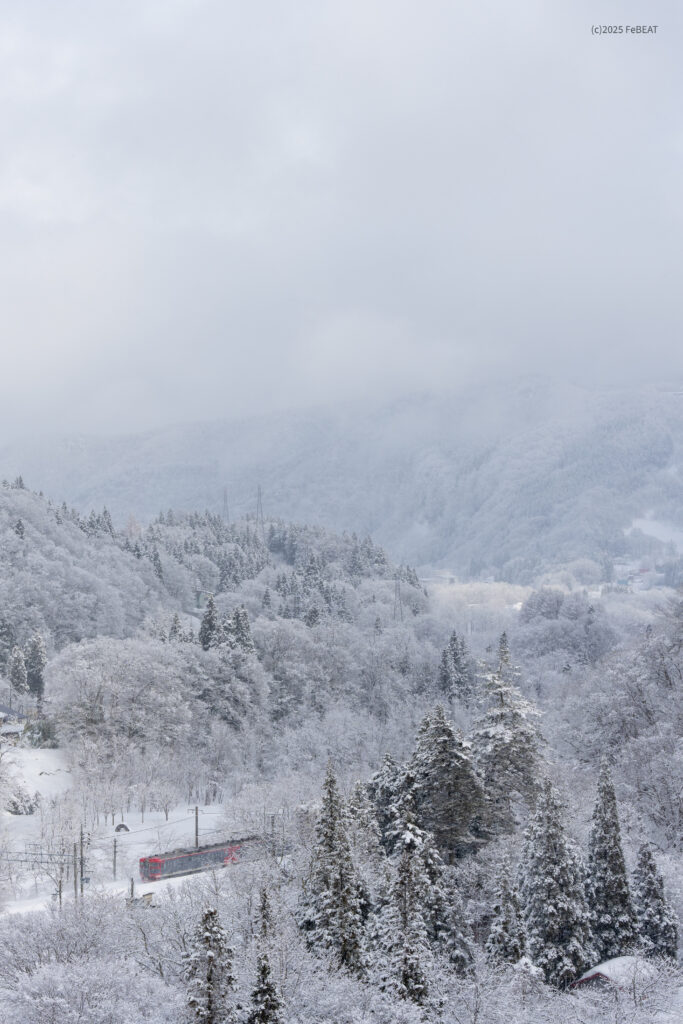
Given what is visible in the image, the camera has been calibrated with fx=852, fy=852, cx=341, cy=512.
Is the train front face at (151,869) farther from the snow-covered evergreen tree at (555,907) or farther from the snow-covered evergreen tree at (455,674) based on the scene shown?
the snow-covered evergreen tree at (455,674)

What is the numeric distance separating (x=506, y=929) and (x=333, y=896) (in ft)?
25.4

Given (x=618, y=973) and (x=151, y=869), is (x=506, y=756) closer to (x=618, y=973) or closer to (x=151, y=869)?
(x=618, y=973)

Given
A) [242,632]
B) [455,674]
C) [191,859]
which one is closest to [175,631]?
[242,632]

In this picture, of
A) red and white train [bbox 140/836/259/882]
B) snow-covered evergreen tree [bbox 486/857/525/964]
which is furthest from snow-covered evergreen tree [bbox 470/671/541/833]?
red and white train [bbox 140/836/259/882]

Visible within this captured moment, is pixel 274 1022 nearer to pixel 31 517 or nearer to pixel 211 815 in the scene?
pixel 211 815

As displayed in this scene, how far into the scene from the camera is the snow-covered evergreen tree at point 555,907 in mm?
35969

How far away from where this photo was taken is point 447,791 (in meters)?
43.8

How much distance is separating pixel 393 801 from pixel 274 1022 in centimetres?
1992

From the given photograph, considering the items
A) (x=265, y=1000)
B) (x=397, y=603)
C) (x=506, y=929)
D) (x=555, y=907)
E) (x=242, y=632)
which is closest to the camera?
(x=265, y=1000)

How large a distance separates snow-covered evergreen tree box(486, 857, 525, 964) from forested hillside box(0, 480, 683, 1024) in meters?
0.09

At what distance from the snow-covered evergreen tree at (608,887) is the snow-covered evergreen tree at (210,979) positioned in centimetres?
1832

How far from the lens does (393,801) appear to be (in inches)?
1789

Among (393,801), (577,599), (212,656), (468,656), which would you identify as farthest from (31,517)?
(393,801)

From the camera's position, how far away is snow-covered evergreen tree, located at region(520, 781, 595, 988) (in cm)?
3597
